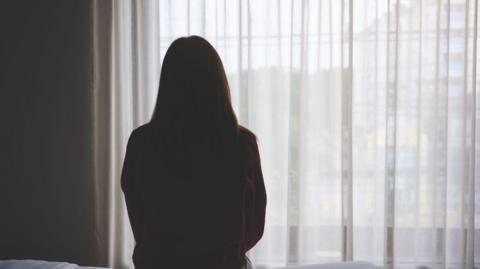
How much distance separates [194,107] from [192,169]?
151 mm

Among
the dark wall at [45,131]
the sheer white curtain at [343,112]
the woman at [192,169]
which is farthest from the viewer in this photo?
the dark wall at [45,131]

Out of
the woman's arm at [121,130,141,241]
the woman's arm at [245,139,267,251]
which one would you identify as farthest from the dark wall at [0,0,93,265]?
the woman's arm at [245,139,267,251]

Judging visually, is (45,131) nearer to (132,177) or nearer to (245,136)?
(132,177)

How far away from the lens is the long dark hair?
0.93 m

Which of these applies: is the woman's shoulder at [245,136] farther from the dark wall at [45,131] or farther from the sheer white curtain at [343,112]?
the dark wall at [45,131]

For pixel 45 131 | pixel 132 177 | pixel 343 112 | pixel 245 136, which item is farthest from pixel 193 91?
pixel 45 131

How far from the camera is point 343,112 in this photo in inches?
93.7

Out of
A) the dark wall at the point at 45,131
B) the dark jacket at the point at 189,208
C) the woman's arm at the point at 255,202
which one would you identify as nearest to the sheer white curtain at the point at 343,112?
the dark wall at the point at 45,131

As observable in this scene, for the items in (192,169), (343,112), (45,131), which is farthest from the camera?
(45,131)

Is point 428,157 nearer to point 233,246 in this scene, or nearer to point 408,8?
point 408,8

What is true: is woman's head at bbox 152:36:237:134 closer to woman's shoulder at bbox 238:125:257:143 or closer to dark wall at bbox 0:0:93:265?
woman's shoulder at bbox 238:125:257:143

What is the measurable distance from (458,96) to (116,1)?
2.24 metres

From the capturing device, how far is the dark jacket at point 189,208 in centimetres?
92

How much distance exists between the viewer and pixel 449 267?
7.83 ft
